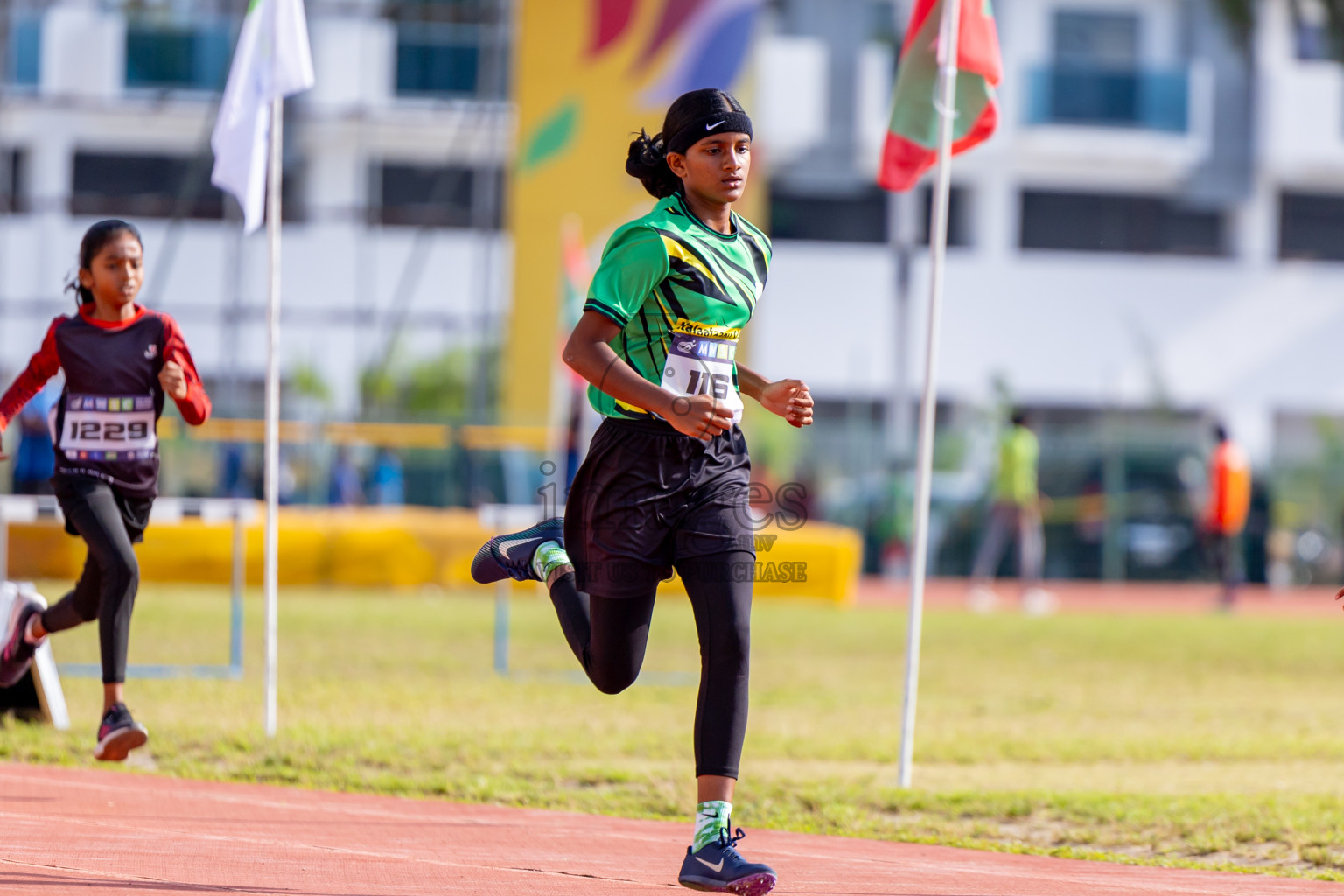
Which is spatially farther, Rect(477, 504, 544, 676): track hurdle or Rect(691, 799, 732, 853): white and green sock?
Rect(477, 504, 544, 676): track hurdle

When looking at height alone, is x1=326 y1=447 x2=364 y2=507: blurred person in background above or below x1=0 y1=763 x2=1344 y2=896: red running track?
above

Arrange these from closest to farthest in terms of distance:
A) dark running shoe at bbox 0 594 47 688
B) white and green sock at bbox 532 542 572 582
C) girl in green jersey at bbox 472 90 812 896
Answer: girl in green jersey at bbox 472 90 812 896 < white and green sock at bbox 532 542 572 582 < dark running shoe at bbox 0 594 47 688

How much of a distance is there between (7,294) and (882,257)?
16835 mm

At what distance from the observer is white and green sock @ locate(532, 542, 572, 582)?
5367 millimetres

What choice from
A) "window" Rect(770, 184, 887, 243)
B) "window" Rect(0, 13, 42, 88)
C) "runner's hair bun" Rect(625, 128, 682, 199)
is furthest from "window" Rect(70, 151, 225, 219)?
"runner's hair bun" Rect(625, 128, 682, 199)

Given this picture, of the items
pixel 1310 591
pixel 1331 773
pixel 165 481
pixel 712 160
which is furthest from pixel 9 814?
pixel 1310 591

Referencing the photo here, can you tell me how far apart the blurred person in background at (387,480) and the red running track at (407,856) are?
1775cm

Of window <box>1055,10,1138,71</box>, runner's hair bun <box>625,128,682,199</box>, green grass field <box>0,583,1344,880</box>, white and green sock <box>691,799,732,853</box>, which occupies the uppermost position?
window <box>1055,10,1138,71</box>

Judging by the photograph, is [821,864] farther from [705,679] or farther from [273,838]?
[273,838]

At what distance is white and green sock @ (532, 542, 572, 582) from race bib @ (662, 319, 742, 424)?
81cm

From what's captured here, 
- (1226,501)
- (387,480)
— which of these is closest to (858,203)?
(387,480)

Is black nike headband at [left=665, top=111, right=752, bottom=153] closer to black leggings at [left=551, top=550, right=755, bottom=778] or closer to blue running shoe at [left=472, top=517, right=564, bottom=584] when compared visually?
black leggings at [left=551, top=550, right=755, bottom=778]

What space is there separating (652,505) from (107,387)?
8.73ft

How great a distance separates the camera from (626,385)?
4582mm
